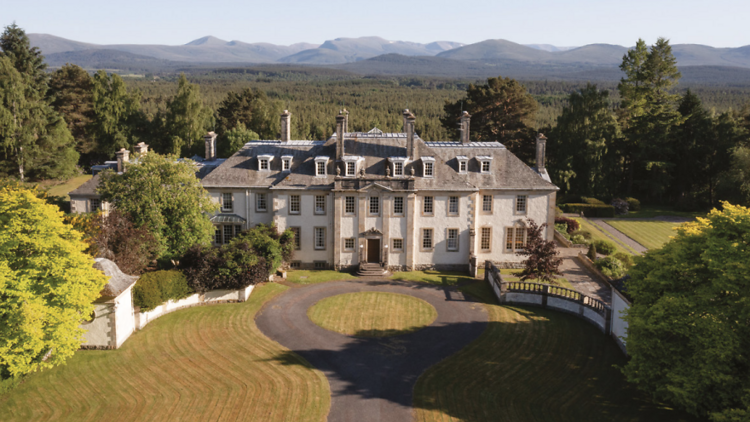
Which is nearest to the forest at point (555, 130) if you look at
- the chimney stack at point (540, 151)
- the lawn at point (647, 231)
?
the lawn at point (647, 231)

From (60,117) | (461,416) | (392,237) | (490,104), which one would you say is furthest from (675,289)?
(60,117)

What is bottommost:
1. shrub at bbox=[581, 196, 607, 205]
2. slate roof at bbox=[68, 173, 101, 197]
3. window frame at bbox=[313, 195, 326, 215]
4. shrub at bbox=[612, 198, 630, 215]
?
shrub at bbox=[612, 198, 630, 215]

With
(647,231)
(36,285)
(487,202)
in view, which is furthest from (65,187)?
(647,231)

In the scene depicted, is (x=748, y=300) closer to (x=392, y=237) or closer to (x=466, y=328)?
(x=466, y=328)

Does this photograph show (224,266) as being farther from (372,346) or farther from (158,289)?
(372,346)

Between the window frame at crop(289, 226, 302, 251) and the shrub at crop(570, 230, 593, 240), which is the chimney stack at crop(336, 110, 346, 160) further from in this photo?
the shrub at crop(570, 230, 593, 240)

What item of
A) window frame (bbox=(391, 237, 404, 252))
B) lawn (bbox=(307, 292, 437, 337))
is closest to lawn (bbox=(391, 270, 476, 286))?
window frame (bbox=(391, 237, 404, 252))

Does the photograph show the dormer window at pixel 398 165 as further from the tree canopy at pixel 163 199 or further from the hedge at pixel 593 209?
the hedge at pixel 593 209
